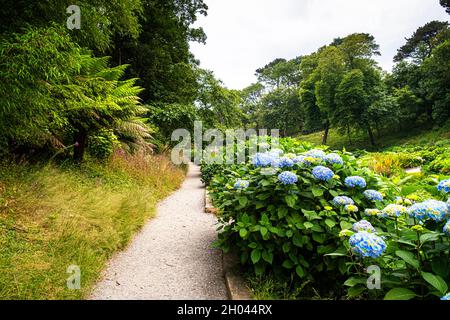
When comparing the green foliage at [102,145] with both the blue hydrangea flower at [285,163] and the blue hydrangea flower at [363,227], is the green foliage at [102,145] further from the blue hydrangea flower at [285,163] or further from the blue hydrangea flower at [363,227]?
the blue hydrangea flower at [363,227]

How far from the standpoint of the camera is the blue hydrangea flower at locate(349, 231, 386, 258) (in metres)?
1.55

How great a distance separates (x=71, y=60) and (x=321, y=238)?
11.1ft

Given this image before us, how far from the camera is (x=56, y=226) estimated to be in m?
2.96

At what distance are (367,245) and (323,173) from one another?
2.99ft

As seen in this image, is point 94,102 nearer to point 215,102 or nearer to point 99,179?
point 99,179

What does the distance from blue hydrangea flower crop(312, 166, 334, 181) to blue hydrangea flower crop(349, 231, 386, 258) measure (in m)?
0.81

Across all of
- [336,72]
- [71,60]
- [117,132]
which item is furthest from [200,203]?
[336,72]

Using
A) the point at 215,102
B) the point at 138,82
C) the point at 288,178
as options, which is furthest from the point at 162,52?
the point at 288,178

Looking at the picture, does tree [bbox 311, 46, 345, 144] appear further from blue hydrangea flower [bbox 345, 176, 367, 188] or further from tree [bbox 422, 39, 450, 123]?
blue hydrangea flower [bbox 345, 176, 367, 188]

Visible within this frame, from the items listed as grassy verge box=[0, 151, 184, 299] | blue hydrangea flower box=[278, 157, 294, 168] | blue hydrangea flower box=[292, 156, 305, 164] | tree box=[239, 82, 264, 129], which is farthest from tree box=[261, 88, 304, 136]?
blue hydrangea flower box=[278, 157, 294, 168]

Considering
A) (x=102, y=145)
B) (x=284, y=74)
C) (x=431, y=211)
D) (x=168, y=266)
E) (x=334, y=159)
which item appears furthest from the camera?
(x=284, y=74)

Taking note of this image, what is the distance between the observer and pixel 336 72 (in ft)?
88.3

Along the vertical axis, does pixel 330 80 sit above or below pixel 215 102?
above
